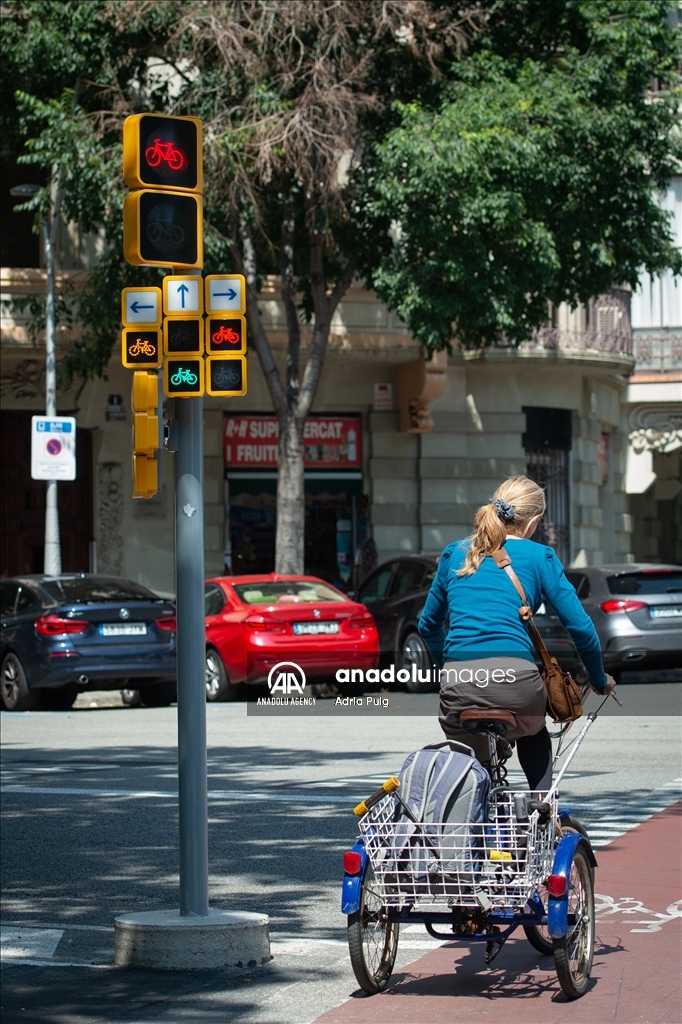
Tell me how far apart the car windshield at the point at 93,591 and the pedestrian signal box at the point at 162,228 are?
1143 cm

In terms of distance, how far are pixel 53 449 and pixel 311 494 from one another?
266 inches

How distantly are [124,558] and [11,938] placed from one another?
62.8 feet

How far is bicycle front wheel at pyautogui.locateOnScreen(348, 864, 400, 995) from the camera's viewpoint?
5000mm

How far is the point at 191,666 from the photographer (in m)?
5.96

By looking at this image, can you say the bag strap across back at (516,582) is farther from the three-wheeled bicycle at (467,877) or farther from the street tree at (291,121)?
the street tree at (291,121)

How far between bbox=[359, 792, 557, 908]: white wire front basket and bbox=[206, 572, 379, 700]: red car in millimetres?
11855

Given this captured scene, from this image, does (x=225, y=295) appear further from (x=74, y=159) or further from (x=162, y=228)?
(x=74, y=159)

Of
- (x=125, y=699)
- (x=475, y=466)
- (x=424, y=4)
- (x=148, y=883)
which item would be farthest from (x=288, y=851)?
(x=475, y=466)

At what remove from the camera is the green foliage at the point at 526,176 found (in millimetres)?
19984

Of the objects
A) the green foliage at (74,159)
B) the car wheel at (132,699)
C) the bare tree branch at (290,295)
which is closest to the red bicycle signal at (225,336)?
the car wheel at (132,699)

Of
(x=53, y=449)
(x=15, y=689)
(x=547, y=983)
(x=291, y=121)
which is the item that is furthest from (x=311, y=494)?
(x=547, y=983)

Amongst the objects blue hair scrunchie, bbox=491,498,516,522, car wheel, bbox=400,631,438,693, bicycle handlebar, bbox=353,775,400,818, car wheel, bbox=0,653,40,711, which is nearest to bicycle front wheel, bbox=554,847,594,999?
bicycle handlebar, bbox=353,775,400,818

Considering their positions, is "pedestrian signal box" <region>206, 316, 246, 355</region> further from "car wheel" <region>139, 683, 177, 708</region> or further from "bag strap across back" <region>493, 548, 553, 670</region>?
"car wheel" <region>139, 683, 177, 708</region>

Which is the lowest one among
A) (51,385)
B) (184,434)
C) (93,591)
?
(93,591)
